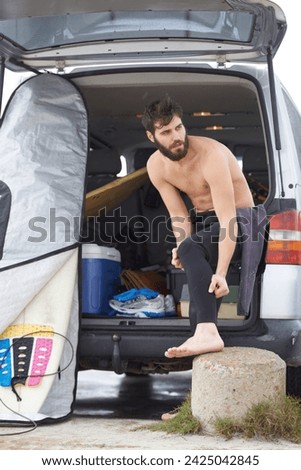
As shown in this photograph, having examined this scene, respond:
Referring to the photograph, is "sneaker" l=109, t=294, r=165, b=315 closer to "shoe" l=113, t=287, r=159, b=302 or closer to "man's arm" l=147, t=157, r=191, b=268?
"shoe" l=113, t=287, r=159, b=302

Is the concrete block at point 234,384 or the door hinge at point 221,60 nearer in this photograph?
the concrete block at point 234,384

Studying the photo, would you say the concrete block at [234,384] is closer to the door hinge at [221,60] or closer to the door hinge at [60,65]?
the door hinge at [221,60]

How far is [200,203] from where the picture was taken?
5.68 m

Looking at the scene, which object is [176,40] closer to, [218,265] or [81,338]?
[218,265]

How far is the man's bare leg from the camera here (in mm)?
5035

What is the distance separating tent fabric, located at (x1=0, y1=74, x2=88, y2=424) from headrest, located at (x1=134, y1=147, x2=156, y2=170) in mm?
1851

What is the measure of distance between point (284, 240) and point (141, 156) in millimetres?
2708

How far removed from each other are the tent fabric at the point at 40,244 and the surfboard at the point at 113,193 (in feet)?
2.00

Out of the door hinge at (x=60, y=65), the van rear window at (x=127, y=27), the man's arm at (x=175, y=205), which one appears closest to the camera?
the van rear window at (x=127, y=27)

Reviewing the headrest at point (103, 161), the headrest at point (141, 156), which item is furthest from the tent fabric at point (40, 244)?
the headrest at point (141, 156)

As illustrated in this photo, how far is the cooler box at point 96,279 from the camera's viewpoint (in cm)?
584

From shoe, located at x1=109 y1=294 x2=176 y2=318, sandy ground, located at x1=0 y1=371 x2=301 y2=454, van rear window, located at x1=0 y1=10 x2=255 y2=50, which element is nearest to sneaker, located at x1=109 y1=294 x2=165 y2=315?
shoe, located at x1=109 y1=294 x2=176 y2=318

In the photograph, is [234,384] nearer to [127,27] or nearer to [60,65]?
[127,27]

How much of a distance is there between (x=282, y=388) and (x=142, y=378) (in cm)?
411
